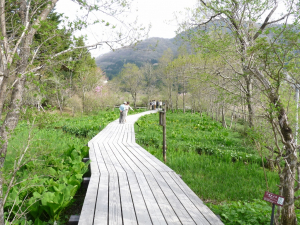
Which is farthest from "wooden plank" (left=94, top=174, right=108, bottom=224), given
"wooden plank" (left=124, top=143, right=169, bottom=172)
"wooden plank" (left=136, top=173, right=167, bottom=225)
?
"wooden plank" (left=124, top=143, right=169, bottom=172)

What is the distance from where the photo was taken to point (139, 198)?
2.75 meters

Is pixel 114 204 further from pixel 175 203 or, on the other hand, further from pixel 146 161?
pixel 146 161

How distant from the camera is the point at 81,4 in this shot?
146 inches

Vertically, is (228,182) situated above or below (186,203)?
below

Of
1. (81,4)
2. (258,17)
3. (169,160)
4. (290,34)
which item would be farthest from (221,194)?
(258,17)

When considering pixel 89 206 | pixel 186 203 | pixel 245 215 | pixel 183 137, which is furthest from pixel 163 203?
pixel 183 137

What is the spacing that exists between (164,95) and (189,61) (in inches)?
414

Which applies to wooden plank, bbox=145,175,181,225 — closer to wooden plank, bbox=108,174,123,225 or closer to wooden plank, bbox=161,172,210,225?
wooden plank, bbox=161,172,210,225

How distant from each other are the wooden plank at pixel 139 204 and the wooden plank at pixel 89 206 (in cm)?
49

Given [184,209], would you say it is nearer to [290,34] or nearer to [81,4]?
[290,34]

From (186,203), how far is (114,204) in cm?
89

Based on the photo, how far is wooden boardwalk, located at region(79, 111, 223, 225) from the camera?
7.44 ft

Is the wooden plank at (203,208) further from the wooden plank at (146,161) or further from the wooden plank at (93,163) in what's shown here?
the wooden plank at (93,163)

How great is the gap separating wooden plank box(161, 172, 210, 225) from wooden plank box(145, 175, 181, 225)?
19 centimetres
